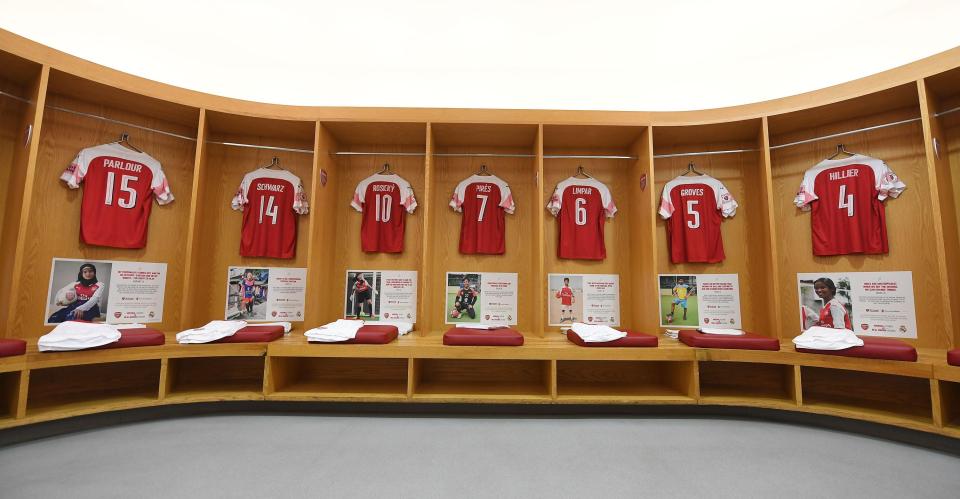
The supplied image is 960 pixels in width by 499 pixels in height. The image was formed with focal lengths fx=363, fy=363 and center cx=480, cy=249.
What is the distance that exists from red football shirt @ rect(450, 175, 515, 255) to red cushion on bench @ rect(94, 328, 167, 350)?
213 centimetres

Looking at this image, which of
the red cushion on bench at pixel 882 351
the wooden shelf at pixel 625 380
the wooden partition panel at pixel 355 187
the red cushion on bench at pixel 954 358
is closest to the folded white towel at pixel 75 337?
the wooden partition panel at pixel 355 187

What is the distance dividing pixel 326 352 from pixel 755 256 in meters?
3.39

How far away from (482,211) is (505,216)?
221 millimetres

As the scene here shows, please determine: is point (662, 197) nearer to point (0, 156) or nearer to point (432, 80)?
point (432, 80)

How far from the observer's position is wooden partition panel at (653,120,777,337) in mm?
2934

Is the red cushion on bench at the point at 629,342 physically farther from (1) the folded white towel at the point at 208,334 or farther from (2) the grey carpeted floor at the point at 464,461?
(1) the folded white towel at the point at 208,334

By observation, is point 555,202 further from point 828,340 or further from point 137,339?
point 137,339

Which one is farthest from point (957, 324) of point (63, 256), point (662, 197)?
point (63, 256)

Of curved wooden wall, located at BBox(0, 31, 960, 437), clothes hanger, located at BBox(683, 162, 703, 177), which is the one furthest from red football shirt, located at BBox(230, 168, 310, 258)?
clothes hanger, located at BBox(683, 162, 703, 177)

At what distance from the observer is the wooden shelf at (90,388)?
2.06 m

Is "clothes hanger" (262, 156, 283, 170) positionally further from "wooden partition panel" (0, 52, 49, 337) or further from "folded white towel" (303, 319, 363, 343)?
"folded white towel" (303, 319, 363, 343)

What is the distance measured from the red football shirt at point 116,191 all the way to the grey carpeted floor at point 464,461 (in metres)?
1.40

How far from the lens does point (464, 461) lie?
1.72 metres

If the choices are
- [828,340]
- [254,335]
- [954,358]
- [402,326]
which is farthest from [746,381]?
[254,335]
